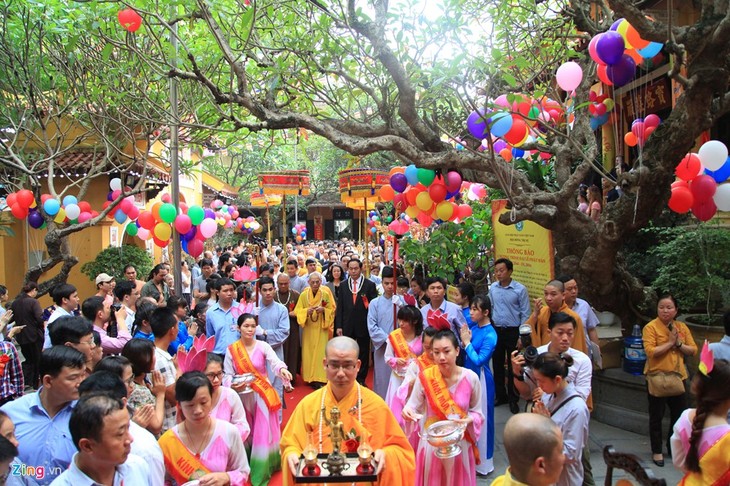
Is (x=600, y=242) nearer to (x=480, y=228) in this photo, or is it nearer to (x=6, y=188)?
(x=480, y=228)

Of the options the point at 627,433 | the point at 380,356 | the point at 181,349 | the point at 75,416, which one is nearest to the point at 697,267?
the point at 627,433

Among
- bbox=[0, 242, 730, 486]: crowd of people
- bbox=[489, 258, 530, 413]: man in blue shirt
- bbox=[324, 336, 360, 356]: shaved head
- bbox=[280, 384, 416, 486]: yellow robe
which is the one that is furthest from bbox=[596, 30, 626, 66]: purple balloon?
bbox=[280, 384, 416, 486]: yellow robe

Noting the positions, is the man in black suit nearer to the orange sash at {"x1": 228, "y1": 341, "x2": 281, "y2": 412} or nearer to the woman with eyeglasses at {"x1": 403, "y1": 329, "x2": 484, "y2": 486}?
the orange sash at {"x1": 228, "y1": 341, "x2": 281, "y2": 412}

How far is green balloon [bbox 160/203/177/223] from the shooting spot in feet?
29.5

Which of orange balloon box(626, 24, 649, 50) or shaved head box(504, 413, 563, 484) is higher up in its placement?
orange balloon box(626, 24, 649, 50)

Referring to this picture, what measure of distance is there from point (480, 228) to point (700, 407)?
21.5 feet

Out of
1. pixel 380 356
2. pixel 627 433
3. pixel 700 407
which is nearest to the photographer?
pixel 700 407

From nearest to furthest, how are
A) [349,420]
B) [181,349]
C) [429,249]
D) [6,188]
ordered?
[349,420] < [181,349] < [429,249] < [6,188]

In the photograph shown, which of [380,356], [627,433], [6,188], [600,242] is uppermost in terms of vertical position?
[6,188]

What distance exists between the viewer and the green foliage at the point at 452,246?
9508 millimetres

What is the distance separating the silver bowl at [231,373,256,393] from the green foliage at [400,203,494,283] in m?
4.66

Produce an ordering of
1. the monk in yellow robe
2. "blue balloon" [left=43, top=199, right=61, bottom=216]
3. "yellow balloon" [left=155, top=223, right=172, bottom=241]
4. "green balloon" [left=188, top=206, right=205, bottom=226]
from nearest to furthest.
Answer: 1. the monk in yellow robe
2. "yellow balloon" [left=155, top=223, right=172, bottom=241]
3. "green balloon" [left=188, top=206, right=205, bottom=226]
4. "blue balloon" [left=43, top=199, right=61, bottom=216]

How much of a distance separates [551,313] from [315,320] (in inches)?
162

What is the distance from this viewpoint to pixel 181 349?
4555 millimetres
